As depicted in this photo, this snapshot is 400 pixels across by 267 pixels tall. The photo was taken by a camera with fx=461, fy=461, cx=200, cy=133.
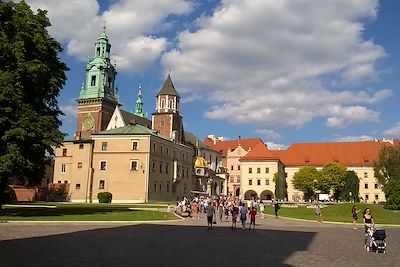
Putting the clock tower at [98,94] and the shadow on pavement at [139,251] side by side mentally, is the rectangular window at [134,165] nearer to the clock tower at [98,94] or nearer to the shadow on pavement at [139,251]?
the clock tower at [98,94]

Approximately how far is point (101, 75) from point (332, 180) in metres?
53.9

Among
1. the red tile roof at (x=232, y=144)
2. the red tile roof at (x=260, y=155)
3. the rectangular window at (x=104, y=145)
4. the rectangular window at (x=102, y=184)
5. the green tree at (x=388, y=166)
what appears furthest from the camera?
the red tile roof at (x=232, y=144)

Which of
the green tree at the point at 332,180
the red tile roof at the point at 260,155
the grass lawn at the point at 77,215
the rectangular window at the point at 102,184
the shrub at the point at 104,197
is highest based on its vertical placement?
the red tile roof at the point at 260,155

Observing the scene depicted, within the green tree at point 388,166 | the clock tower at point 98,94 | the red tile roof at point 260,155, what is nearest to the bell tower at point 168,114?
the clock tower at point 98,94

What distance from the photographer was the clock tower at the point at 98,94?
97188 mm

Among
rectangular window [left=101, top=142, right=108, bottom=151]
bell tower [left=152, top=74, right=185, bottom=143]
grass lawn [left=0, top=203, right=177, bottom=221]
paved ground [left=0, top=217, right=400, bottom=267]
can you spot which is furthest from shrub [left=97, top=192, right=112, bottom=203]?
paved ground [left=0, top=217, right=400, bottom=267]

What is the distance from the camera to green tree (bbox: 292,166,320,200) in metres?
96.9

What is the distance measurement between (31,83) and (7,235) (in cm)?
1577

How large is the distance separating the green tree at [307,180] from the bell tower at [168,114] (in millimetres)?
27481

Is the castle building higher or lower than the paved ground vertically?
higher

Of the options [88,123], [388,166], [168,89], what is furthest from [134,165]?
[388,166]

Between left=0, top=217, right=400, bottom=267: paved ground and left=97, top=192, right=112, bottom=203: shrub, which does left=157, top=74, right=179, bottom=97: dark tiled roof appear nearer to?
left=97, top=192, right=112, bottom=203: shrub

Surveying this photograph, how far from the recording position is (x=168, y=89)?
106938 millimetres

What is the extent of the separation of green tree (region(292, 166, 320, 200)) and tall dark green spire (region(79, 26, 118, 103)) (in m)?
43.4
